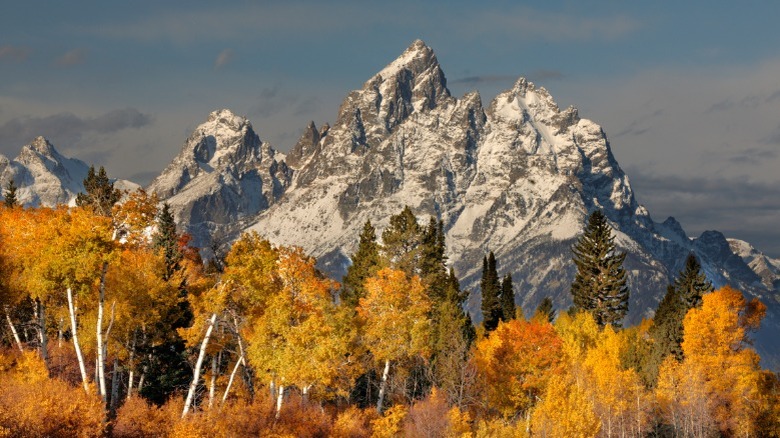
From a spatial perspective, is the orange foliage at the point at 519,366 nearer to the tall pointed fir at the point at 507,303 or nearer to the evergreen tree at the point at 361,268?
the evergreen tree at the point at 361,268

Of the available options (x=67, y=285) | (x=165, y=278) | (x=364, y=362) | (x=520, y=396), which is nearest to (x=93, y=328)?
(x=165, y=278)

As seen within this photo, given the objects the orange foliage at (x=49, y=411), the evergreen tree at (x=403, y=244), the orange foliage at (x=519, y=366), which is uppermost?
the evergreen tree at (x=403, y=244)

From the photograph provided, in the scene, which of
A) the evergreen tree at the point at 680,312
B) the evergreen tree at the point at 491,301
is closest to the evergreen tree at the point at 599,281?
the evergreen tree at the point at 680,312

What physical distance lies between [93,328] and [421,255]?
39.4 m

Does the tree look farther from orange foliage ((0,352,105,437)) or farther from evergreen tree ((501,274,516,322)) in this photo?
evergreen tree ((501,274,516,322))

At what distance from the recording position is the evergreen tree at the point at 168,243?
7084cm

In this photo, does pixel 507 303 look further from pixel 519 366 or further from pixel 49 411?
pixel 49 411

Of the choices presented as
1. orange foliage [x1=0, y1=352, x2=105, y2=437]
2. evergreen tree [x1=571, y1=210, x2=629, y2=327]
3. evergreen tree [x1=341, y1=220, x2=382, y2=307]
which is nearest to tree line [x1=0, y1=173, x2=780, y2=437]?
orange foliage [x1=0, y1=352, x2=105, y2=437]

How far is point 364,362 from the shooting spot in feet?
233

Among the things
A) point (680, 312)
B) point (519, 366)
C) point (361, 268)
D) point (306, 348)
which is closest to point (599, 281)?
point (680, 312)

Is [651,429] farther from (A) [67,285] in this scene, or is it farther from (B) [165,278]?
(A) [67,285]

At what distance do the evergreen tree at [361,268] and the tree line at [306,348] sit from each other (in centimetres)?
37

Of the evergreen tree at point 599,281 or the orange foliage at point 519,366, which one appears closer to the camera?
the orange foliage at point 519,366

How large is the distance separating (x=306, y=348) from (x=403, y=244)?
40.7 meters
